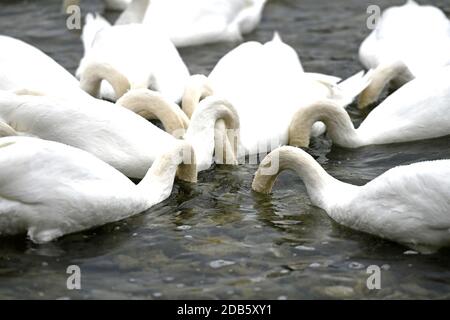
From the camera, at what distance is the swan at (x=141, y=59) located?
12664 mm

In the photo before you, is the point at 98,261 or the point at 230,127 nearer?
the point at 98,261

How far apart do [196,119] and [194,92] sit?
920mm

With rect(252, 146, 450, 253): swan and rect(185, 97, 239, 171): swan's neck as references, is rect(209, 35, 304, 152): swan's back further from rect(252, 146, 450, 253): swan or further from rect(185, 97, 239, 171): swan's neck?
rect(252, 146, 450, 253): swan

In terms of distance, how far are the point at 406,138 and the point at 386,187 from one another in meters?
2.82

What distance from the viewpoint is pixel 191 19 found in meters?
15.0

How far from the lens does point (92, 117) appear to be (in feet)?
33.7

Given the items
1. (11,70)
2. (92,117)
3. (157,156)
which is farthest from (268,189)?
(11,70)

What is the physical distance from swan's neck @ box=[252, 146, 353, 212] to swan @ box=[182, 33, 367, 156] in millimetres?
1302

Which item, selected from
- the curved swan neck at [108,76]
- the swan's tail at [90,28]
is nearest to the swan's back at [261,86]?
the curved swan neck at [108,76]

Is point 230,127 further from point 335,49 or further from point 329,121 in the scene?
point 335,49

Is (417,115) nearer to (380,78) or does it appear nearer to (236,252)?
(380,78)

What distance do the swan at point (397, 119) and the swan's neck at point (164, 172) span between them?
1566mm
